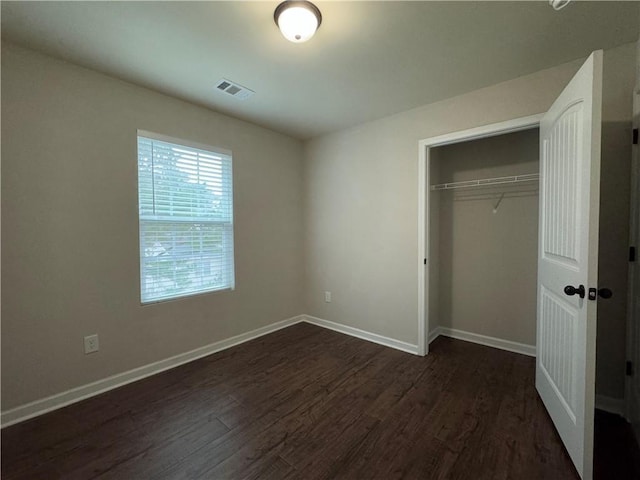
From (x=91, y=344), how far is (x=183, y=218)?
4.01 ft

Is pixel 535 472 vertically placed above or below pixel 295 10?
below

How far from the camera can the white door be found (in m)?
1.34

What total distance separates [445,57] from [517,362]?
8.87 feet

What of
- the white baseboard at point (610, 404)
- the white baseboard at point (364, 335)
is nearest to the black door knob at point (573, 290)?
the white baseboard at point (610, 404)

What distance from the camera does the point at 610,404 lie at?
1.91 metres

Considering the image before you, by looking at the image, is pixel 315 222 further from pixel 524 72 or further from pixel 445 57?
pixel 524 72

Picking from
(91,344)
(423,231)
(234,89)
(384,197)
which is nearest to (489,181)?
(423,231)

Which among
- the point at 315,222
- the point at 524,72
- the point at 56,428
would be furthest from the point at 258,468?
the point at 524,72

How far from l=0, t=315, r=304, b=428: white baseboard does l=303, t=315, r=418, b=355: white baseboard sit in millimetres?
888

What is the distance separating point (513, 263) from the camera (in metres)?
2.86

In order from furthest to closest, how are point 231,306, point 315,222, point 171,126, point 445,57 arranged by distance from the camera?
1. point 315,222
2. point 231,306
3. point 171,126
4. point 445,57

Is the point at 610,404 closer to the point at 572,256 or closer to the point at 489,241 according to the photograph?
the point at 572,256

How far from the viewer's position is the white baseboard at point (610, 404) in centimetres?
187

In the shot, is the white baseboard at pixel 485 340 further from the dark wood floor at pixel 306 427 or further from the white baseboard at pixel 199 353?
the dark wood floor at pixel 306 427
